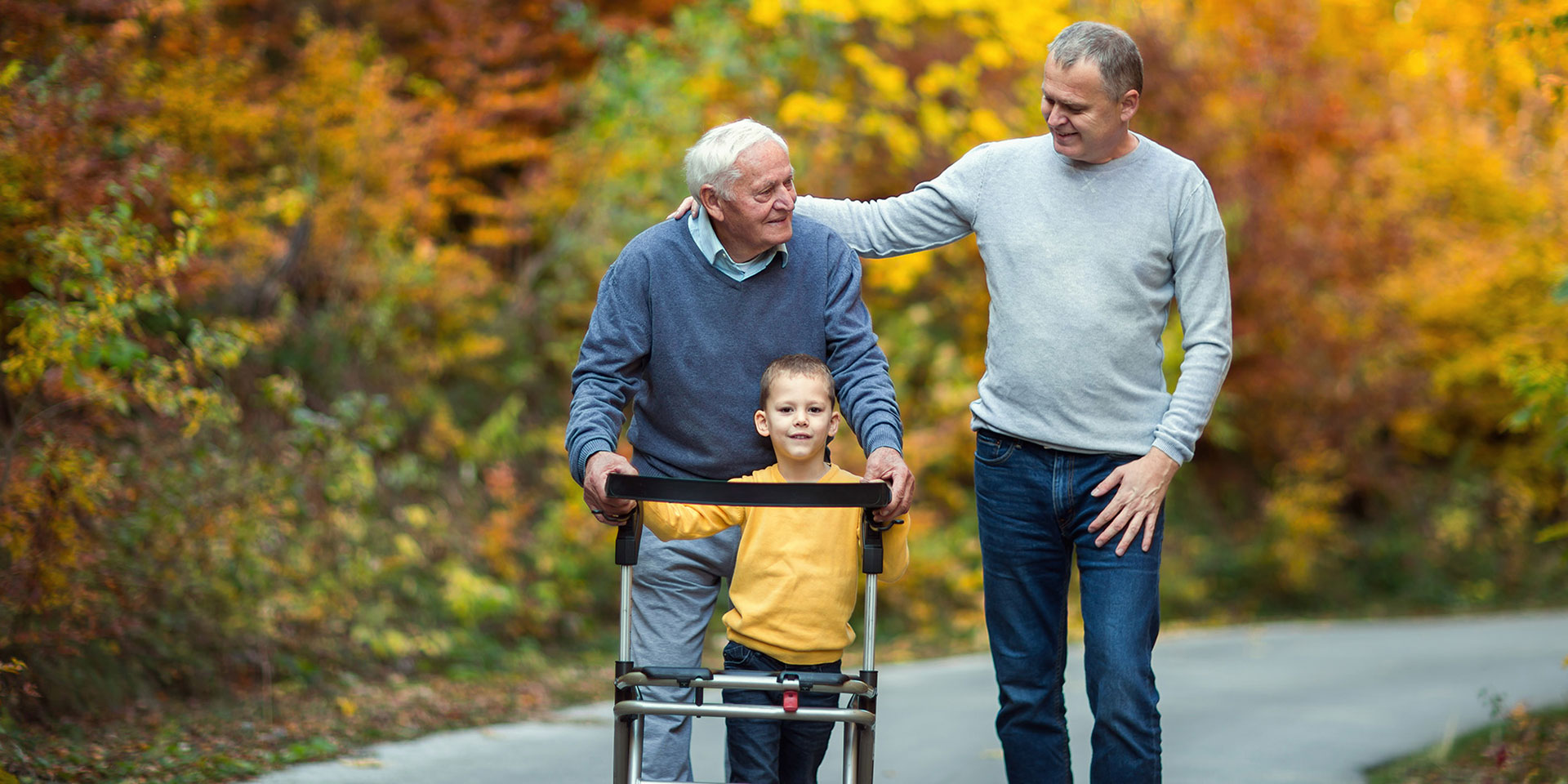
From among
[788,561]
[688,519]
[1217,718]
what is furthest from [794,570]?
[1217,718]

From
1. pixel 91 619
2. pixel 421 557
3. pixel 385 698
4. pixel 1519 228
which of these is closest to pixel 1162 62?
pixel 1519 228

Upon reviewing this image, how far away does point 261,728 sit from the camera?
17.0 ft

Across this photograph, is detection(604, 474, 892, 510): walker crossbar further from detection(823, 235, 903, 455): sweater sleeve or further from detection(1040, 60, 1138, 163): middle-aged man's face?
detection(1040, 60, 1138, 163): middle-aged man's face

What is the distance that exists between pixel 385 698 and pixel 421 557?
126 cm

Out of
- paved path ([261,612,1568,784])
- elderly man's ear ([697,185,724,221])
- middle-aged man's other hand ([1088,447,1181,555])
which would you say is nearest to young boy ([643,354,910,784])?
elderly man's ear ([697,185,724,221])

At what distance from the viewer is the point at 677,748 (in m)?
3.23

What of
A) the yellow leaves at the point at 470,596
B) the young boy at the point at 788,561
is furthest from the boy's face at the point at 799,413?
the yellow leaves at the point at 470,596

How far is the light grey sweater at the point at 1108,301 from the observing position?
3.29 meters

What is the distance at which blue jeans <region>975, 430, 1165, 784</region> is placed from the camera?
10.6 ft

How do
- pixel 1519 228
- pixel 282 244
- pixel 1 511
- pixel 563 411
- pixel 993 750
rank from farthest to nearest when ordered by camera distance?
1. pixel 1519 228
2. pixel 563 411
3. pixel 282 244
4. pixel 993 750
5. pixel 1 511

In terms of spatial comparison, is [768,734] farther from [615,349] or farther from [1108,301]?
[1108,301]

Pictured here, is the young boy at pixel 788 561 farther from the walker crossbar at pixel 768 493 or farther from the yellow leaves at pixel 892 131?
the yellow leaves at pixel 892 131

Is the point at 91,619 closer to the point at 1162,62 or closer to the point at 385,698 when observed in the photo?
the point at 385,698

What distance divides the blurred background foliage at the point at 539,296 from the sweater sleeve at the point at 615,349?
221 cm
